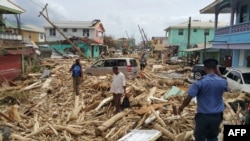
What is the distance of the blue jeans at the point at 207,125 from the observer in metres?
5.57

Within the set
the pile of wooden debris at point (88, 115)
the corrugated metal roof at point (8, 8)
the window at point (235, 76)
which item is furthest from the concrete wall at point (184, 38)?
the pile of wooden debris at point (88, 115)

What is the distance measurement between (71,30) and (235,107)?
160 feet

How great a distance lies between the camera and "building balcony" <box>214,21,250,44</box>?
2015 centimetres

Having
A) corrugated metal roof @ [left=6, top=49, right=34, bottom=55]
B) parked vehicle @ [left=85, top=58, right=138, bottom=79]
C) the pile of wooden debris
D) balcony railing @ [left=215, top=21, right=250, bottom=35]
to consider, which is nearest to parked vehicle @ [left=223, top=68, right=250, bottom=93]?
the pile of wooden debris

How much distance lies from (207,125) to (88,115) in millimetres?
6433

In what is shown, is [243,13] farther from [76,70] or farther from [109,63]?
[76,70]

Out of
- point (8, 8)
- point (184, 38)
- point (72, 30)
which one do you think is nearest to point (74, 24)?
point (72, 30)

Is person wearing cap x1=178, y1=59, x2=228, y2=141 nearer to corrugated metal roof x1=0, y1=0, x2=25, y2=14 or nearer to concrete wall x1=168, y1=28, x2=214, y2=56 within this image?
corrugated metal roof x1=0, y1=0, x2=25, y2=14

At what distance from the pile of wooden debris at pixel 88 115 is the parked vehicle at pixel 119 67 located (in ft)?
13.4

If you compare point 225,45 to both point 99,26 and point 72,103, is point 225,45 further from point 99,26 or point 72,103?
point 99,26

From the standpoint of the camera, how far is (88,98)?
1395 cm

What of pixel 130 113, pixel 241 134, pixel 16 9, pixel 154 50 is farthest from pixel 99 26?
pixel 241 134

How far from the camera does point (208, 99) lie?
18.2 ft

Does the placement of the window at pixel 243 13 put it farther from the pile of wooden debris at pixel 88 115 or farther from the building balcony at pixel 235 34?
the pile of wooden debris at pixel 88 115
